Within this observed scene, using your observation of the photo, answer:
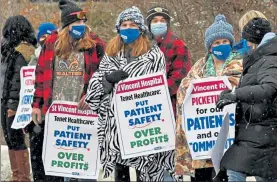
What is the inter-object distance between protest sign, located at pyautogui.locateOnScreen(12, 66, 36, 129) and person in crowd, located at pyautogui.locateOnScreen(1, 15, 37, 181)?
0.66 feet

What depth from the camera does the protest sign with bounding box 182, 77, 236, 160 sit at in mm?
8672

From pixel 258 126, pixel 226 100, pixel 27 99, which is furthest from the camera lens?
pixel 27 99

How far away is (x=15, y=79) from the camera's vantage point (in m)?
10.9

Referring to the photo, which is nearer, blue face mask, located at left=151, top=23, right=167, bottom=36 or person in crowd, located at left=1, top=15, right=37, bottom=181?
blue face mask, located at left=151, top=23, right=167, bottom=36

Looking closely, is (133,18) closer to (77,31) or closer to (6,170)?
(77,31)

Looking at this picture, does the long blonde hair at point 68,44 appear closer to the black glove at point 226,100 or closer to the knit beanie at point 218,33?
the knit beanie at point 218,33

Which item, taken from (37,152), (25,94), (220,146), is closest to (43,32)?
(25,94)

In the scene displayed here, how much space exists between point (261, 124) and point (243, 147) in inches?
9.4

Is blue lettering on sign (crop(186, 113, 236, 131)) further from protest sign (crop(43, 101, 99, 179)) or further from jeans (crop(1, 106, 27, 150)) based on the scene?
jeans (crop(1, 106, 27, 150))

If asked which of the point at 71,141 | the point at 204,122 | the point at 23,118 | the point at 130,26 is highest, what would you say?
the point at 130,26

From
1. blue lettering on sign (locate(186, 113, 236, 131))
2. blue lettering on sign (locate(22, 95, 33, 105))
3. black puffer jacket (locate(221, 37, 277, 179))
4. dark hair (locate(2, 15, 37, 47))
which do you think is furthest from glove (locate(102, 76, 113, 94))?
dark hair (locate(2, 15, 37, 47))

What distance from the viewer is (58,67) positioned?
31.2 ft

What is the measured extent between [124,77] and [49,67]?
3.18 feet

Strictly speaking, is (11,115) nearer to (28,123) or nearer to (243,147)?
(28,123)
